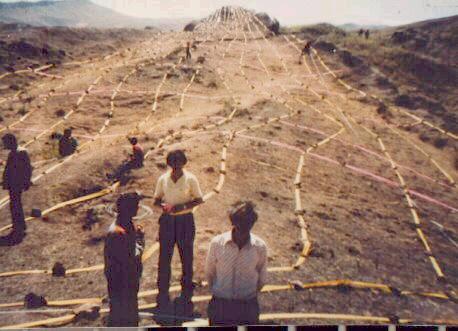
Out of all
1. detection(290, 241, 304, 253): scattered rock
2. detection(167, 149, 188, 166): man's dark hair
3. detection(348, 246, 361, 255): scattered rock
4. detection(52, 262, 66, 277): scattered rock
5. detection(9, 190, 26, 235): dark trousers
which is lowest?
detection(348, 246, 361, 255): scattered rock

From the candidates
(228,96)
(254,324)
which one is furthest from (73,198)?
(228,96)

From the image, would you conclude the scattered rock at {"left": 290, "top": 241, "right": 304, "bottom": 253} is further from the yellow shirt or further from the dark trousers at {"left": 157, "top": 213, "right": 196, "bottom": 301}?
the yellow shirt

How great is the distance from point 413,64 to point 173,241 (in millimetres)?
17055

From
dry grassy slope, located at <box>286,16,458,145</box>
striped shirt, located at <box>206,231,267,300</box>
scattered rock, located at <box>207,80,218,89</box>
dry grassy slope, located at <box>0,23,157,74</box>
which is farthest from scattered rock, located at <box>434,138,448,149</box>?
dry grassy slope, located at <box>0,23,157,74</box>

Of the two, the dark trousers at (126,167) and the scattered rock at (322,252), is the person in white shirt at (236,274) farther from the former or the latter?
the dark trousers at (126,167)

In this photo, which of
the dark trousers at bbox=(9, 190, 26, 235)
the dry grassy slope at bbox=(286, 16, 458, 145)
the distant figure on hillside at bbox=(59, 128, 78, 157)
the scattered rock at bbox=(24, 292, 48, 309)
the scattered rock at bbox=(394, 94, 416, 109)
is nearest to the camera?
the scattered rock at bbox=(24, 292, 48, 309)

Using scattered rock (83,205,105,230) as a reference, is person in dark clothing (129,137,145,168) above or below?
above

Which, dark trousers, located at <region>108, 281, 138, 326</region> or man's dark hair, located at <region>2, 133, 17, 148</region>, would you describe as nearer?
dark trousers, located at <region>108, 281, 138, 326</region>

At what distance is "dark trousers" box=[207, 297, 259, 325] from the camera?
3.13 meters

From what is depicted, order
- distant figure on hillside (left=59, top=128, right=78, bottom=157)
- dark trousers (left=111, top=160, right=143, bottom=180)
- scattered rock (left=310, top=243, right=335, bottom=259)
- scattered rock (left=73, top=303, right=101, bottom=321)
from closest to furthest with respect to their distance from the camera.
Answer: scattered rock (left=73, top=303, right=101, bottom=321)
scattered rock (left=310, top=243, right=335, bottom=259)
dark trousers (left=111, top=160, right=143, bottom=180)
distant figure on hillside (left=59, top=128, right=78, bottom=157)

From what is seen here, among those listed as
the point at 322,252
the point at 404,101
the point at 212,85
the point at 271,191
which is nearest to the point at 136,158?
the point at 271,191

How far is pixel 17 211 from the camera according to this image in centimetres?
580

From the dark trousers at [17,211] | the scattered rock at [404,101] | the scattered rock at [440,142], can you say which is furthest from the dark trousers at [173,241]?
the scattered rock at [404,101]

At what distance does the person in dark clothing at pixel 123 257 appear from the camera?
305cm
